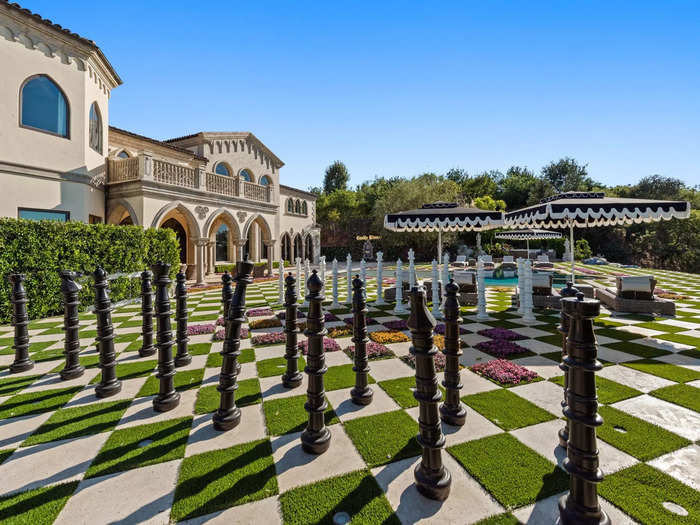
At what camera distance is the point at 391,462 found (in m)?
2.32

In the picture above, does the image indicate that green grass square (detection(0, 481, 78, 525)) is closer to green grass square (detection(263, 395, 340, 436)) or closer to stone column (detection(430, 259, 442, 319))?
green grass square (detection(263, 395, 340, 436))

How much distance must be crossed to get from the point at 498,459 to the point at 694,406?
2286mm

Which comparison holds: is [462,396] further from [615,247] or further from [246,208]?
[615,247]

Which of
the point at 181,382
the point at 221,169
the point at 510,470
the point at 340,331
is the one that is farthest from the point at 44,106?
the point at 510,470

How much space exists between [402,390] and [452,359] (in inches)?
36.8

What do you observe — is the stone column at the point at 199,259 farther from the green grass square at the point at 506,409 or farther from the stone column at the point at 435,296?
the green grass square at the point at 506,409

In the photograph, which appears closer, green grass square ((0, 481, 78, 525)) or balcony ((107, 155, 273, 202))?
green grass square ((0, 481, 78, 525))

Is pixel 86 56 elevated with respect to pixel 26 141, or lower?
elevated

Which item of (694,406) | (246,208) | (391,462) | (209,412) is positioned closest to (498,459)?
(391,462)

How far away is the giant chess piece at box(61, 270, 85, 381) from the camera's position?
370 centimetres

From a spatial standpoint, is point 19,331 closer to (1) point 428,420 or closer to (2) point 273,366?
(2) point 273,366

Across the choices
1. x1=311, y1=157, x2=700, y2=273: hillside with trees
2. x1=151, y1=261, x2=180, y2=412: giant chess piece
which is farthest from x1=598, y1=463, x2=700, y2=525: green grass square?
x1=311, y1=157, x2=700, y2=273: hillside with trees

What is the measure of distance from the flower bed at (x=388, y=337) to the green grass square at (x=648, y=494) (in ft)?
10.8

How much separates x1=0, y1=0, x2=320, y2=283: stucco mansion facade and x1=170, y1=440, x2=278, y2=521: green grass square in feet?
13.3
